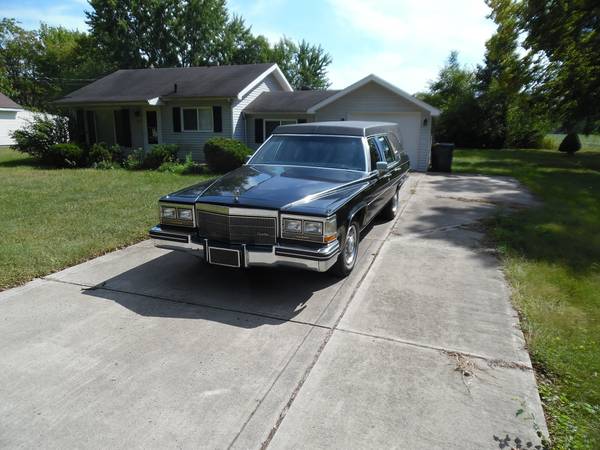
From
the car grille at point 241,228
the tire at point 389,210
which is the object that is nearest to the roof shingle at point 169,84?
the tire at point 389,210

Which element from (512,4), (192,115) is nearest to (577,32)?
(512,4)

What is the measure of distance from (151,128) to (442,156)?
13.6 meters

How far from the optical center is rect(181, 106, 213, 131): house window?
62.3 feet

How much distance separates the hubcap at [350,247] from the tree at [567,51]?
16.3 metres

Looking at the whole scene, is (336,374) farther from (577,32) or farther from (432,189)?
(577,32)

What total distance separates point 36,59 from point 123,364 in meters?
61.8

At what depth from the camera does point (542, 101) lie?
2144 cm

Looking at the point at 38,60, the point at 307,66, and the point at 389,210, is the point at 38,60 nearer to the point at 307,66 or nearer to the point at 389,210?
the point at 307,66

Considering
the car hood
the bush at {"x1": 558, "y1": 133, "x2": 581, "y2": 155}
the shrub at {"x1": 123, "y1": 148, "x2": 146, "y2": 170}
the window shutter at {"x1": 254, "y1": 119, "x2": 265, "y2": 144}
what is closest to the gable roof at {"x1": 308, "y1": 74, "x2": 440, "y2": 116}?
the window shutter at {"x1": 254, "y1": 119, "x2": 265, "y2": 144}

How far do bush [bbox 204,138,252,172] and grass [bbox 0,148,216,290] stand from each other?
1.19m

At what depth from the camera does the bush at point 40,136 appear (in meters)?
17.4

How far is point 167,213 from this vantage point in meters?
4.76

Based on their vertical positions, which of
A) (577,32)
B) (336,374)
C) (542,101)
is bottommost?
(336,374)

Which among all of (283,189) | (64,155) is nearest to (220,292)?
(283,189)
